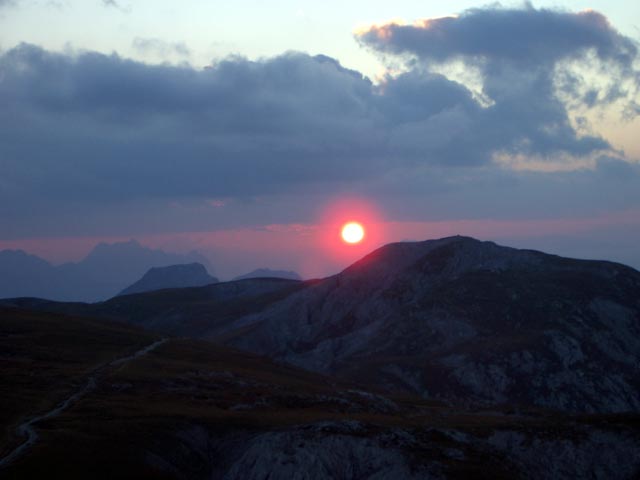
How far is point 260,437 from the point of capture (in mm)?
75250

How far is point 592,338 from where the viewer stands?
17050 centimetres

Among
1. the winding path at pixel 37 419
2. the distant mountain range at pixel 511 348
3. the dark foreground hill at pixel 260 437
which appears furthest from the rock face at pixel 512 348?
the winding path at pixel 37 419

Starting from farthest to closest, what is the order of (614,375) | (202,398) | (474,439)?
1. (614,375)
2. (202,398)
3. (474,439)

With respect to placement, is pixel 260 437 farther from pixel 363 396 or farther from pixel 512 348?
pixel 512 348

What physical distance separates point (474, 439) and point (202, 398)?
3817 cm

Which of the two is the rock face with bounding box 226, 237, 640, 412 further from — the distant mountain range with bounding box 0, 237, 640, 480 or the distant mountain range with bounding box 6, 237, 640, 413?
the distant mountain range with bounding box 0, 237, 640, 480

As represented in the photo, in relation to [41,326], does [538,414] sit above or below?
below

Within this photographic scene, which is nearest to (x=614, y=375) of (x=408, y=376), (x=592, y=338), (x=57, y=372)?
(x=592, y=338)

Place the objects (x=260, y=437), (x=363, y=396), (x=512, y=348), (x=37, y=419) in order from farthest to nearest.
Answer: (x=512, y=348) → (x=363, y=396) → (x=260, y=437) → (x=37, y=419)

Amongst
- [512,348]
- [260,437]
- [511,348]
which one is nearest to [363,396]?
[260,437]

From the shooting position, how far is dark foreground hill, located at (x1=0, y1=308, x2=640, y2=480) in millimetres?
67812

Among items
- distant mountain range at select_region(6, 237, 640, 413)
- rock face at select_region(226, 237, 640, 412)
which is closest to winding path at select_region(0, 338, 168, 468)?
distant mountain range at select_region(6, 237, 640, 413)

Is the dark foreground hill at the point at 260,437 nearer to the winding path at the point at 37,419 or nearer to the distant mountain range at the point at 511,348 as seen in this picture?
the winding path at the point at 37,419

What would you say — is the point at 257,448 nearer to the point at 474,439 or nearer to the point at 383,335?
the point at 474,439
